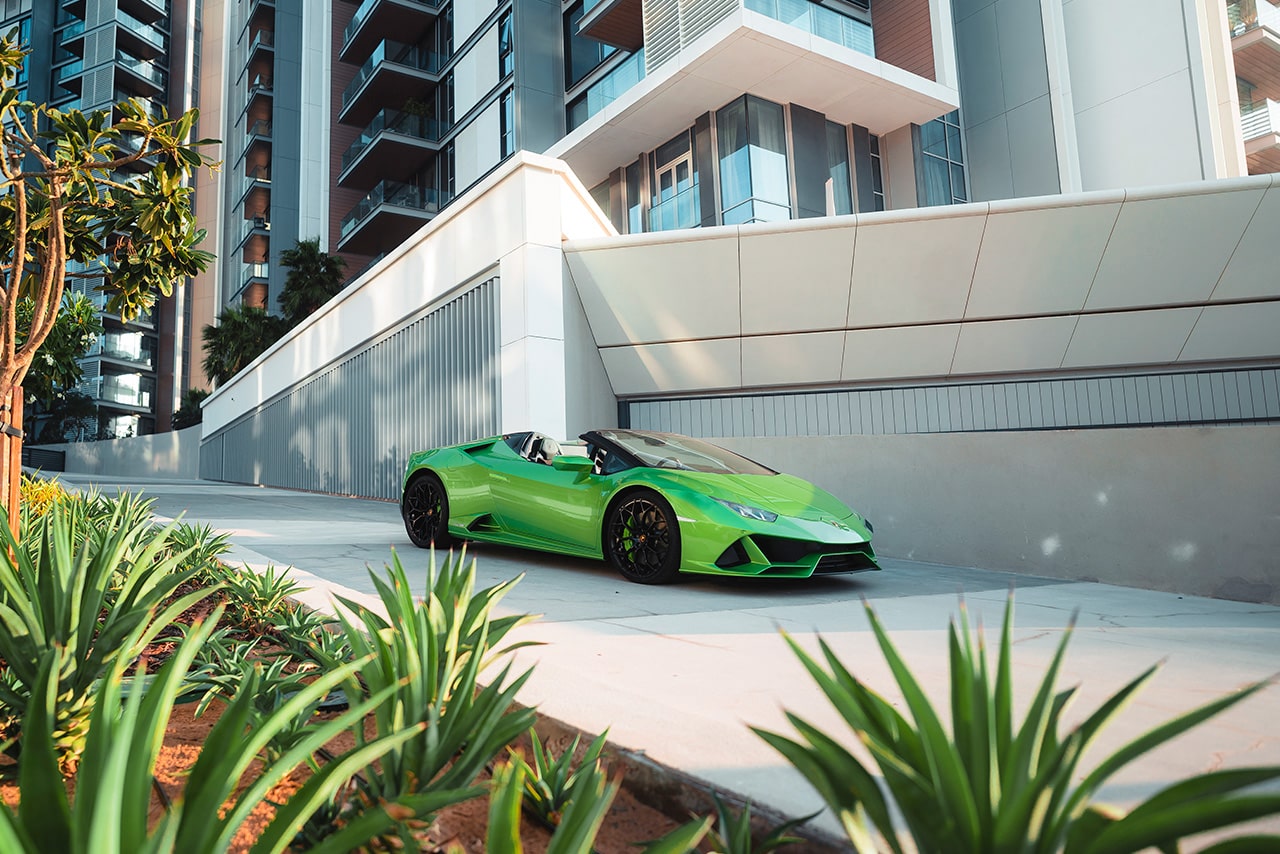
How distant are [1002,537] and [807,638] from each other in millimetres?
4672

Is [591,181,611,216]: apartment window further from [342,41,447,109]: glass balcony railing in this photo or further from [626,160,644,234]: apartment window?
[342,41,447,109]: glass balcony railing

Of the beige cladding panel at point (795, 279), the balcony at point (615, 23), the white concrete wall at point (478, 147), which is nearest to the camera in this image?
the beige cladding panel at point (795, 279)

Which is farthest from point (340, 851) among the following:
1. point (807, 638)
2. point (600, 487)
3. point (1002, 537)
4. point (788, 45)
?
point (788, 45)

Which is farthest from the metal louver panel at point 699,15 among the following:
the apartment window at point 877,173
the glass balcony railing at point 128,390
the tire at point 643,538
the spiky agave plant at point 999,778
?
the glass balcony railing at point 128,390

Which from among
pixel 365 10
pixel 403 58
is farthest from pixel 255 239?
pixel 403 58

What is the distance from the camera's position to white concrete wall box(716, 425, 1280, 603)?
6.33 m

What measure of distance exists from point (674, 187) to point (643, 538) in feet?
46.1

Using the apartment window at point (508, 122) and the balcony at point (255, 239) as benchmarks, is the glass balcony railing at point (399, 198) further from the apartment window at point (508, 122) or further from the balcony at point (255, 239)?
the balcony at point (255, 239)

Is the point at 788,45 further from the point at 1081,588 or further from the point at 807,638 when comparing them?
the point at 807,638

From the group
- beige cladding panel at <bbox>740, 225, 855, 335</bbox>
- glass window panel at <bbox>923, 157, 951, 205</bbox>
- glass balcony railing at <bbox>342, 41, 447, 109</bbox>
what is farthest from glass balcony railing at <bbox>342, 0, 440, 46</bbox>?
beige cladding panel at <bbox>740, 225, 855, 335</bbox>

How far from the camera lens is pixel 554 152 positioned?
20047 mm

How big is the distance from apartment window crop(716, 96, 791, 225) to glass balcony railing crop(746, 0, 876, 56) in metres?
1.60

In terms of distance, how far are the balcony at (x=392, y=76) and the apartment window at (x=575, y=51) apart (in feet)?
24.5

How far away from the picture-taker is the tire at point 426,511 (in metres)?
6.99
